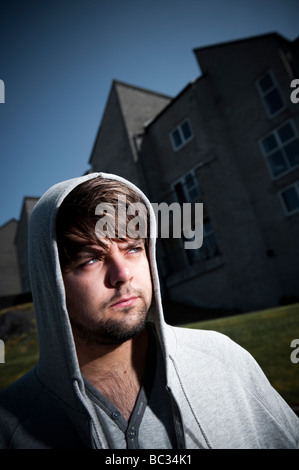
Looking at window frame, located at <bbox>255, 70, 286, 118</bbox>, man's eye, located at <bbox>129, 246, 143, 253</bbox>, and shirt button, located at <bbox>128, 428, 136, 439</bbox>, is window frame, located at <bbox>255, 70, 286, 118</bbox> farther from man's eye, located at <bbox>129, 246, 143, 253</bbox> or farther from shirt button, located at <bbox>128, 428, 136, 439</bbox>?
shirt button, located at <bbox>128, 428, 136, 439</bbox>

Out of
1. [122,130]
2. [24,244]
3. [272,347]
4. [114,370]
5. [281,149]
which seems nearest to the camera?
[114,370]

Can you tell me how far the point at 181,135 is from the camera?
48.9 feet

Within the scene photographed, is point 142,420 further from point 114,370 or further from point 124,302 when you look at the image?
point 124,302

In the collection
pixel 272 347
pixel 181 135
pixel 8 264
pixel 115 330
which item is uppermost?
pixel 181 135

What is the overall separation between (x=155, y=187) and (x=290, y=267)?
8.35 meters

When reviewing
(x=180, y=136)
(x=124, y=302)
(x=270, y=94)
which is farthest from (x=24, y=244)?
(x=124, y=302)

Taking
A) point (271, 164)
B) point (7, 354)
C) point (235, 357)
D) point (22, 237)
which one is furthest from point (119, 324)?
point (22, 237)

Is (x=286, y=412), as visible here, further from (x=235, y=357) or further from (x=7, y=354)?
(x=7, y=354)

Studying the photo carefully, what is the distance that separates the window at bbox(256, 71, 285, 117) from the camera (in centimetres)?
1245

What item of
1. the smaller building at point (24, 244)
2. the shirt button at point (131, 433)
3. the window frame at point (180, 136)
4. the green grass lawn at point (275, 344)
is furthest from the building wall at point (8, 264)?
the shirt button at point (131, 433)

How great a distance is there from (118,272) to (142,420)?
811mm

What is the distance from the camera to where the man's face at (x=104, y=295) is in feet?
4.93

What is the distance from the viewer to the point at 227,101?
14055 millimetres

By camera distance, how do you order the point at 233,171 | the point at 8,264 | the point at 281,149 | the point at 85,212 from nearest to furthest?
the point at 85,212 → the point at 281,149 → the point at 233,171 → the point at 8,264
